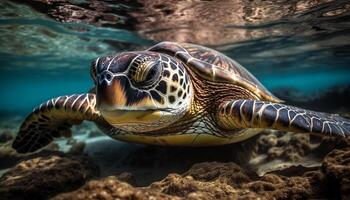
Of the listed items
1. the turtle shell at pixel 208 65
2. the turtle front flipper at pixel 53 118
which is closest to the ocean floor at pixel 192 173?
the turtle front flipper at pixel 53 118

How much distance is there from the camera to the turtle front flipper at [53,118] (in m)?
4.44

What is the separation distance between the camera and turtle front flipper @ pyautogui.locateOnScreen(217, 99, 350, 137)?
3.12 m

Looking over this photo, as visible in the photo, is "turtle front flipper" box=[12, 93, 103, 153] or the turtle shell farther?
"turtle front flipper" box=[12, 93, 103, 153]

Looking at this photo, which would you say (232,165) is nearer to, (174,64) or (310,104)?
(174,64)

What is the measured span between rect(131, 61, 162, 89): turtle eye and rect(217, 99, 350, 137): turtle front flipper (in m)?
1.17

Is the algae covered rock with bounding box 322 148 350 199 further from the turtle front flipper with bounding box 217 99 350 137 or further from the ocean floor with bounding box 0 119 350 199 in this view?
the turtle front flipper with bounding box 217 99 350 137

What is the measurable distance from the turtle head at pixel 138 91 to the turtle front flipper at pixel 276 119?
0.73 metres

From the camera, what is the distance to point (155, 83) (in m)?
2.94

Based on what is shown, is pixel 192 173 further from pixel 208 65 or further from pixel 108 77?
pixel 208 65

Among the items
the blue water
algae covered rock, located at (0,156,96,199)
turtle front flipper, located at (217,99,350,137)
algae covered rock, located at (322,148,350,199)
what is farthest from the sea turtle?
the blue water

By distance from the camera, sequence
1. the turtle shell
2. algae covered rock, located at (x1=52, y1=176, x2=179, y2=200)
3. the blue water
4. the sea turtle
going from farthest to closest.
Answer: the blue water < the turtle shell < the sea turtle < algae covered rock, located at (x1=52, y1=176, x2=179, y2=200)

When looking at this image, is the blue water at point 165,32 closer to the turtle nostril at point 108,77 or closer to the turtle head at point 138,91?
the turtle head at point 138,91

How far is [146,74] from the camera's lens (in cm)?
285

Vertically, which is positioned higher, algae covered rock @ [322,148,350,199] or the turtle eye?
the turtle eye
